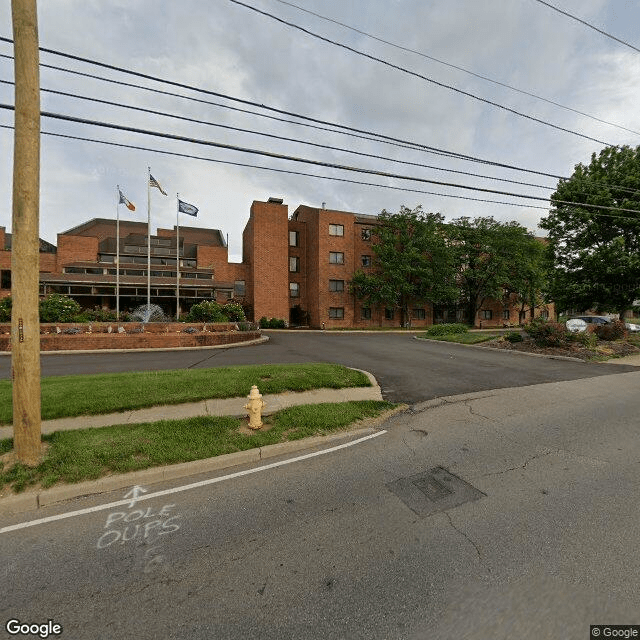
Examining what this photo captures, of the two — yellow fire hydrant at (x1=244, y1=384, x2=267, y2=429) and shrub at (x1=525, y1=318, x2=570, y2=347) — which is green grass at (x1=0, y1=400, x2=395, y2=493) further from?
shrub at (x1=525, y1=318, x2=570, y2=347)

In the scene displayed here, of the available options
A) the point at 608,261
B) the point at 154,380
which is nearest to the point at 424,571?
the point at 154,380

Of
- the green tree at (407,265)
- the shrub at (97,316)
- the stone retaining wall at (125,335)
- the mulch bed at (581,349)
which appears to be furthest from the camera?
the green tree at (407,265)

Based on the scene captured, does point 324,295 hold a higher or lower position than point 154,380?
higher

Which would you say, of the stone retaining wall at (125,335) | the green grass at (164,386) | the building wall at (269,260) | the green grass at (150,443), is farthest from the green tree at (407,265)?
the green grass at (150,443)

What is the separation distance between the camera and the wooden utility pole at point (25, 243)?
4055 millimetres

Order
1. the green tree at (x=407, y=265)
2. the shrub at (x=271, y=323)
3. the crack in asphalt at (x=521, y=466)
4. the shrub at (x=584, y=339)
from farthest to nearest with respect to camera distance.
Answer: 1. the green tree at (x=407, y=265)
2. the shrub at (x=271, y=323)
3. the shrub at (x=584, y=339)
4. the crack in asphalt at (x=521, y=466)

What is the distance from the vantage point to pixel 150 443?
15.8 ft

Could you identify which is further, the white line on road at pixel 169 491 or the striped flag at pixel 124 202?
the striped flag at pixel 124 202

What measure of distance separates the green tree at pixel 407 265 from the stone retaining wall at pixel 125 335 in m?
20.3

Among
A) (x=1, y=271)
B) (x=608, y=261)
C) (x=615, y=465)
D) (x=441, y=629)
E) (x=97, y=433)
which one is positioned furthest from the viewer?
(x=1, y=271)

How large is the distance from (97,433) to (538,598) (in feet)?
19.5

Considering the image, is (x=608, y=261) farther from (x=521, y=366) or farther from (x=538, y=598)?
(x=538, y=598)

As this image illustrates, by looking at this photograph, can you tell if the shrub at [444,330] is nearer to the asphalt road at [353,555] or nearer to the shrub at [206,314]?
the shrub at [206,314]

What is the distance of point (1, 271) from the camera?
32.4 m
